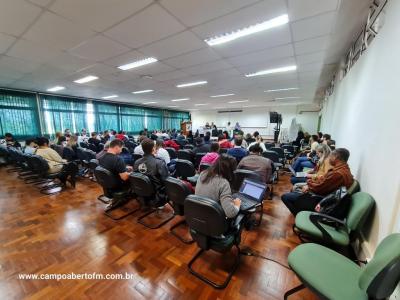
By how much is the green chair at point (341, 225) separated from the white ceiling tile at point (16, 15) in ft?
12.6

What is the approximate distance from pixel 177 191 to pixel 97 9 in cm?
233

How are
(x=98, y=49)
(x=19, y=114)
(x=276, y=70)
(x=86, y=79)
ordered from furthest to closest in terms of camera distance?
(x=19, y=114) < (x=86, y=79) < (x=276, y=70) < (x=98, y=49)

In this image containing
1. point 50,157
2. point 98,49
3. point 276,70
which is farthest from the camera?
point 276,70

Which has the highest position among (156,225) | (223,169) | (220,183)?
(223,169)

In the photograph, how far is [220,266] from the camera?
183 centimetres

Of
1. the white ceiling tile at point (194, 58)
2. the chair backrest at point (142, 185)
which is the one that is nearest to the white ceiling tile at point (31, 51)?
the white ceiling tile at point (194, 58)

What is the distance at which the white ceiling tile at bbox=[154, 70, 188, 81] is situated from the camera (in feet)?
15.5

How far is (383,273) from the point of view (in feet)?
2.94

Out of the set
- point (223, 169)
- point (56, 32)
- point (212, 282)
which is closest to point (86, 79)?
point (56, 32)

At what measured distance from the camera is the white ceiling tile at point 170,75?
4.72 metres

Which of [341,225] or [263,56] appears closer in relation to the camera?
[341,225]

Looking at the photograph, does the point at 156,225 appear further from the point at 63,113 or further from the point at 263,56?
the point at 63,113

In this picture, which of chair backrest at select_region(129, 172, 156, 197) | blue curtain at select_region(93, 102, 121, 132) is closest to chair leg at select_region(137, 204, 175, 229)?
chair backrest at select_region(129, 172, 156, 197)

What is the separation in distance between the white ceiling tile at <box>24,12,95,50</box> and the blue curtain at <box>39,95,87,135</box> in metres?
6.40
